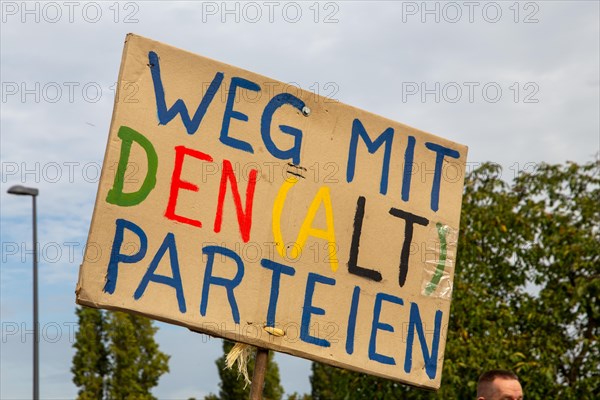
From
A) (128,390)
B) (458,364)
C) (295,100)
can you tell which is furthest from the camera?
(128,390)

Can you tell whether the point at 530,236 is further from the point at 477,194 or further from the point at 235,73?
the point at 235,73

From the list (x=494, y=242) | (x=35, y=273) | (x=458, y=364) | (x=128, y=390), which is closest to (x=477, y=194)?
(x=494, y=242)

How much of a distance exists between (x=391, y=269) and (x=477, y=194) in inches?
517

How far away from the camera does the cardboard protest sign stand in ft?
13.7

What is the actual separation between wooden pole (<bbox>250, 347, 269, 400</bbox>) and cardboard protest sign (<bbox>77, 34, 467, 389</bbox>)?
0.26 feet

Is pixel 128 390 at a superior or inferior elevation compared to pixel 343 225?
superior

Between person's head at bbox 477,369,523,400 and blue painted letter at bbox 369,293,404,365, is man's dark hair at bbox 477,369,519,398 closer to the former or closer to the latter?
person's head at bbox 477,369,523,400

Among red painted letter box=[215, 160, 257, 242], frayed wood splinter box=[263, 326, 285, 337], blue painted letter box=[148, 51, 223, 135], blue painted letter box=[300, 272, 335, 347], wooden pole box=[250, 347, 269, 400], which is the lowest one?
wooden pole box=[250, 347, 269, 400]

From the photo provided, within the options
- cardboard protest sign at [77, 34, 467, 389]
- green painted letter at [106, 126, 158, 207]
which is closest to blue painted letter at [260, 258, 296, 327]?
cardboard protest sign at [77, 34, 467, 389]

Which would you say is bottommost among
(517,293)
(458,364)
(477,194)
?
(458,364)

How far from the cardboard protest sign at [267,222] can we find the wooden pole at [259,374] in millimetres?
79

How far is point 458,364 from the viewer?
14953 mm

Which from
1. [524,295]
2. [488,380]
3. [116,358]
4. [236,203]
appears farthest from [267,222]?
[116,358]

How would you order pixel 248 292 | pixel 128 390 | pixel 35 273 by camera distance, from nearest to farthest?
1. pixel 248 292
2. pixel 35 273
3. pixel 128 390
